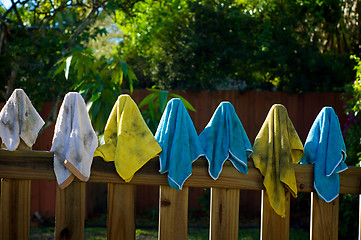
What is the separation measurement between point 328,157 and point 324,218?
1.02 ft

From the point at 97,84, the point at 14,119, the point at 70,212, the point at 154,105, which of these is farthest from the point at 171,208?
the point at 97,84

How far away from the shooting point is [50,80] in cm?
591

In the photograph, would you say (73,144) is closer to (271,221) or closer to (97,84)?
(271,221)

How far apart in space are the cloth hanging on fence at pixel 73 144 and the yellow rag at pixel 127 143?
7cm

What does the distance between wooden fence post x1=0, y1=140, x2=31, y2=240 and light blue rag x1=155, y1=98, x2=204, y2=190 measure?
70 cm

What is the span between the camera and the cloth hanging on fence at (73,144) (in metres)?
2.06

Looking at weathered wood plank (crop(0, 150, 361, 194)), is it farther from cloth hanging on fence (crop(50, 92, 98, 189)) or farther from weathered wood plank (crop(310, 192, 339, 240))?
weathered wood plank (crop(310, 192, 339, 240))

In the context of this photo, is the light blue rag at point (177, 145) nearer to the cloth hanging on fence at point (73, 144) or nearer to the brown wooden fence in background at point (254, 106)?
the cloth hanging on fence at point (73, 144)

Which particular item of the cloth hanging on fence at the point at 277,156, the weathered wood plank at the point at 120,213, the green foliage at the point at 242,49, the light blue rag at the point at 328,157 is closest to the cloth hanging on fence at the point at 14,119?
the weathered wood plank at the point at 120,213

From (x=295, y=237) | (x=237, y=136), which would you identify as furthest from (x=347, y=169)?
(x=295, y=237)

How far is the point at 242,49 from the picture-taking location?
740 centimetres

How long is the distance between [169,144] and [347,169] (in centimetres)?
91

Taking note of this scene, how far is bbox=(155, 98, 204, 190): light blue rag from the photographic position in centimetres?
210

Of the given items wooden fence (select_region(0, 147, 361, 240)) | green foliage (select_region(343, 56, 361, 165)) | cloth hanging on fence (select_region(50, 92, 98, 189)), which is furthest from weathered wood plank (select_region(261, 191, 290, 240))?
green foliage (select_region(343, 56, 361, 165))
